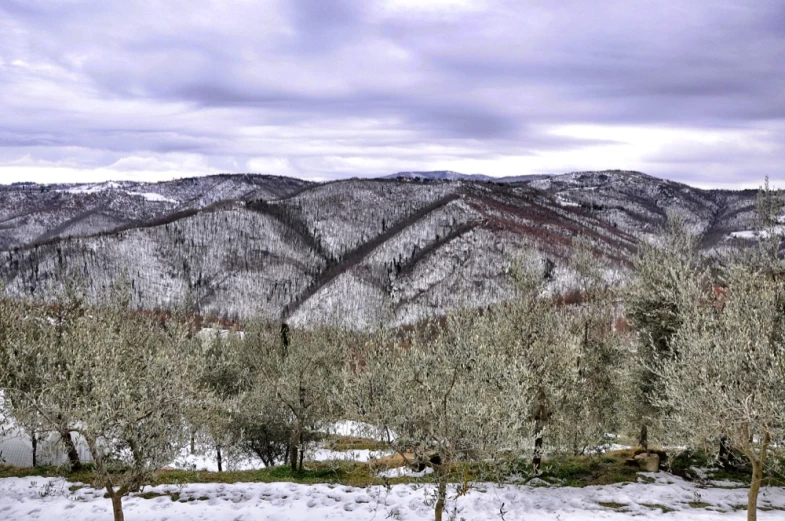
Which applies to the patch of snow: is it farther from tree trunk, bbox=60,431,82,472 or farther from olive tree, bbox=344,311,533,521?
tree trunk, bbox=60,431,82,472

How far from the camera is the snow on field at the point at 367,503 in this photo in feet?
78.8

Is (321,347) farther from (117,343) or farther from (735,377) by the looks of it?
(735,377)

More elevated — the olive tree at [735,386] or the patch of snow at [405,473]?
the olive tree at [735,386]

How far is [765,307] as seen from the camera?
862 inches

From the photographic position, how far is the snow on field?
24.0m

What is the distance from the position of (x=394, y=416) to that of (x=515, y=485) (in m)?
13.6

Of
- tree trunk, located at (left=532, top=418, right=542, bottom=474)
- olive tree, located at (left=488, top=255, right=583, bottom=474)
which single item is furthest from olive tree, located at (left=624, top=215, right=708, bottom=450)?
tree trunk, located at (left=532, top=418, right=542, bottom=474)

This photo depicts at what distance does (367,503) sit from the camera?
2592 centimetres

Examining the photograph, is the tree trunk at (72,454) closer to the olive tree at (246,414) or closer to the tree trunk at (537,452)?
the olive tree at (246,414)

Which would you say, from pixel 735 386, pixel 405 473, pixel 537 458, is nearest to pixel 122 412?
pixel 405 473

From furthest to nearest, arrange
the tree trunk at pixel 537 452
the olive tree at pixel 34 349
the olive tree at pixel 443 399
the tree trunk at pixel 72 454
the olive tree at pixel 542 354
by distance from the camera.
Answer: the olive tree at pixel 542 354, the tree trunk at pixel 72 454, the tree trunk at pixel 537 452, the olive tree at pixel 34 349, the olive tree at pixel 443 399

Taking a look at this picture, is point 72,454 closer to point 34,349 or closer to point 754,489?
point 34,349

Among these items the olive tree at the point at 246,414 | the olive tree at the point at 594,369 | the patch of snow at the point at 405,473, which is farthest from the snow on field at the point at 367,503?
the olive tree at the point at 246,414

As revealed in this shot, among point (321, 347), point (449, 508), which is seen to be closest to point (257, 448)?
point (321, 347)
